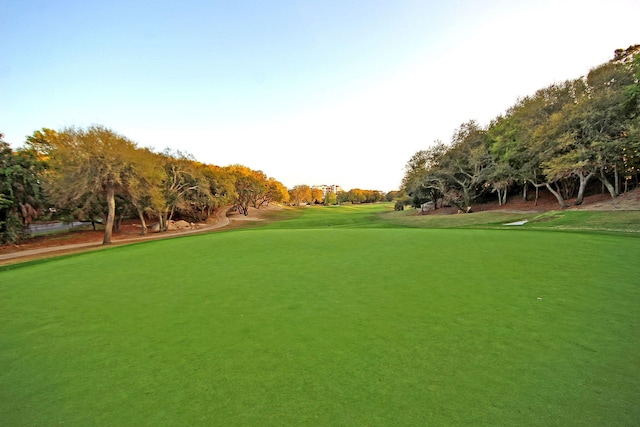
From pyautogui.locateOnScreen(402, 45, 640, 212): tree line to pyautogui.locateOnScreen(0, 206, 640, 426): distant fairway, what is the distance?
18.6 meters

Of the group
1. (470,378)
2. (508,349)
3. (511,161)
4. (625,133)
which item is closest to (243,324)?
(470,378)

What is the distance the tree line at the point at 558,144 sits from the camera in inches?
705

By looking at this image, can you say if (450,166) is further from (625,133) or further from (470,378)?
(470,378)

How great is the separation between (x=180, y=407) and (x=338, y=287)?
9.57 ft

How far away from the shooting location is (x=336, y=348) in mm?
2594

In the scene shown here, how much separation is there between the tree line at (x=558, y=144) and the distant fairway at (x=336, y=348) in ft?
61.1

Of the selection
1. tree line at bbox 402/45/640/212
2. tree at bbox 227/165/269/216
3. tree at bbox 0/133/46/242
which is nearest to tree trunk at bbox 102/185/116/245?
tree at bbox 0/133/46/242

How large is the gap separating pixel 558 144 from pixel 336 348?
82.6 feet

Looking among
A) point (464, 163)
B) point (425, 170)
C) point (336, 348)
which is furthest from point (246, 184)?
point (336, 348)

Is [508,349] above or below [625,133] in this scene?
below

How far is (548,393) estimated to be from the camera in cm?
191

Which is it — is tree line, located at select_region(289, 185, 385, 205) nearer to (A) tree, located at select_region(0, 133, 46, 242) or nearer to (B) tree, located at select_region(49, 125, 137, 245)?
(A) tree, located at select_region(0, 133, 46, 242)

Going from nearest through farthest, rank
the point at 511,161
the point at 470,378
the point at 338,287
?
the point at 470,378, the point at 338,287, the point at 511,161

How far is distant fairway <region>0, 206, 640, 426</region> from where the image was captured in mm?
1848
